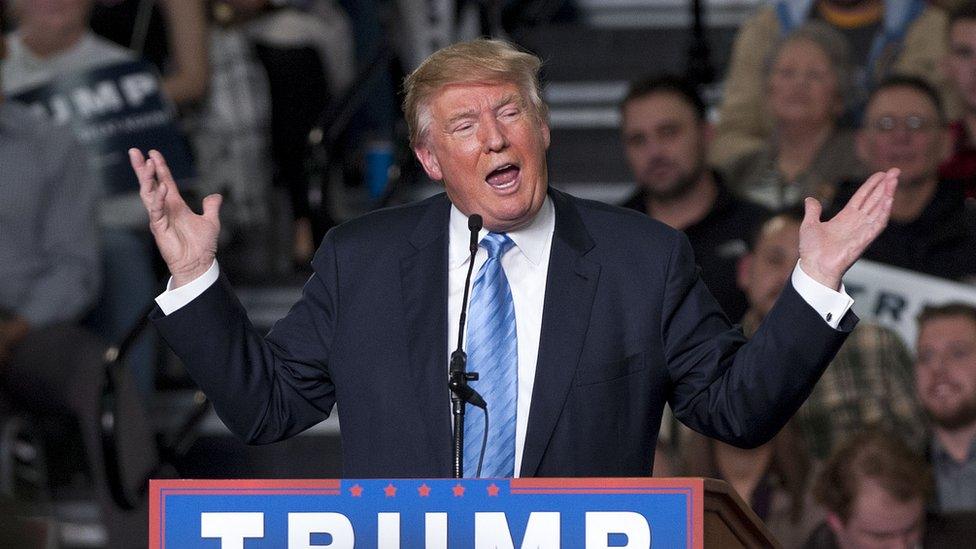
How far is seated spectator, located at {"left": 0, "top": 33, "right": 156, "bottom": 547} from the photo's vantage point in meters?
5.50

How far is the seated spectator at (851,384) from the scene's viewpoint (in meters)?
5.03

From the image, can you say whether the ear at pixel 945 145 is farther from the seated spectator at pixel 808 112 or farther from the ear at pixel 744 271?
the ear at pixel 744 271

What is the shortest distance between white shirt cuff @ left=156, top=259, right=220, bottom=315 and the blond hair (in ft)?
1.30

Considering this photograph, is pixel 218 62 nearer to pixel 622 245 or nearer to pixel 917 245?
pixel 917 245

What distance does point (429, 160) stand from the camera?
2.73 meters

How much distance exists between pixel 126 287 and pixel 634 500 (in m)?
4.03

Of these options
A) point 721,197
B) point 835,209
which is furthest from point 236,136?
point 835,209

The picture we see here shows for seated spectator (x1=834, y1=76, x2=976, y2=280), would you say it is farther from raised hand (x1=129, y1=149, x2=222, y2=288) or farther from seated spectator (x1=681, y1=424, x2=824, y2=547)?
raised hand (x1=129, y1=149, x2=222, y2=288)

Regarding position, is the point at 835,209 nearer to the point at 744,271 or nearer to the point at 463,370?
the point at 744,271

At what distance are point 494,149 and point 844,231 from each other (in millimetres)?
514

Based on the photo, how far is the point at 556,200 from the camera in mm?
2762

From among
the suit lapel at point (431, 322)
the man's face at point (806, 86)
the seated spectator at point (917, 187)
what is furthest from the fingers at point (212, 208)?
the man's face at point (806, 86)

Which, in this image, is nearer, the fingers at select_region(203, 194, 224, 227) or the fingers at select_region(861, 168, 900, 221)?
the fingers at select_region(861, 168, 900, 221)

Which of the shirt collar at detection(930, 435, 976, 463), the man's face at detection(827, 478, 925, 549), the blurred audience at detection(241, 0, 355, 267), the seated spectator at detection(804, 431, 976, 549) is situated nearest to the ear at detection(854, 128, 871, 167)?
the shirt collar at detection(930, 435, 976, 463)
